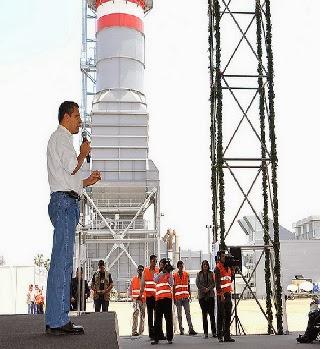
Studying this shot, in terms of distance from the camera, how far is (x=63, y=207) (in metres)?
3.70

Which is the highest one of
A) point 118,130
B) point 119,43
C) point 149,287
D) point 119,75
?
point 119,43

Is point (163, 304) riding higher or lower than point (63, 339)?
lower

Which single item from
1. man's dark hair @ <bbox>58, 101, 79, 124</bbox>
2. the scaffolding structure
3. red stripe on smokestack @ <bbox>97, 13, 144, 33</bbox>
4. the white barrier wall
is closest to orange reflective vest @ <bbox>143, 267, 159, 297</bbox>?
man's dark hair @ <bbox>58, 101, 79, 124</bbox>

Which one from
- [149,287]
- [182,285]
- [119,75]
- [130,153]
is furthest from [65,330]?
[119,75]

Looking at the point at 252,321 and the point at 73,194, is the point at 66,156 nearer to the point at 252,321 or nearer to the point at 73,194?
the point at 73,194

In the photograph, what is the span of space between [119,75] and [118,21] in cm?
440

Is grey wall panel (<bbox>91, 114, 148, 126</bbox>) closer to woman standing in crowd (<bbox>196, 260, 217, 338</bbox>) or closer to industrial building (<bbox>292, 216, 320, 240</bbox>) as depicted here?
industrial building (<bbox>292, 216, 320, 240</bbox>)

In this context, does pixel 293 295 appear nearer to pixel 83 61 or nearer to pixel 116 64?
pixel 116 64

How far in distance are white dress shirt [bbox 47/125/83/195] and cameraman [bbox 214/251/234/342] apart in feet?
21.5

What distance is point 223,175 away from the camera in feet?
39.8

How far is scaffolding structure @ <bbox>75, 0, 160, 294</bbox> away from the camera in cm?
4038

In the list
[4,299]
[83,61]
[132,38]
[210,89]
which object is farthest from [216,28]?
[83,61]

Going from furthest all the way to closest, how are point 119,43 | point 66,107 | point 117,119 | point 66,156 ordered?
point 119,43 < point 117,119 < point 66,107 < point 66,156

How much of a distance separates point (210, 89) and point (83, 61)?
3387 centimetres
